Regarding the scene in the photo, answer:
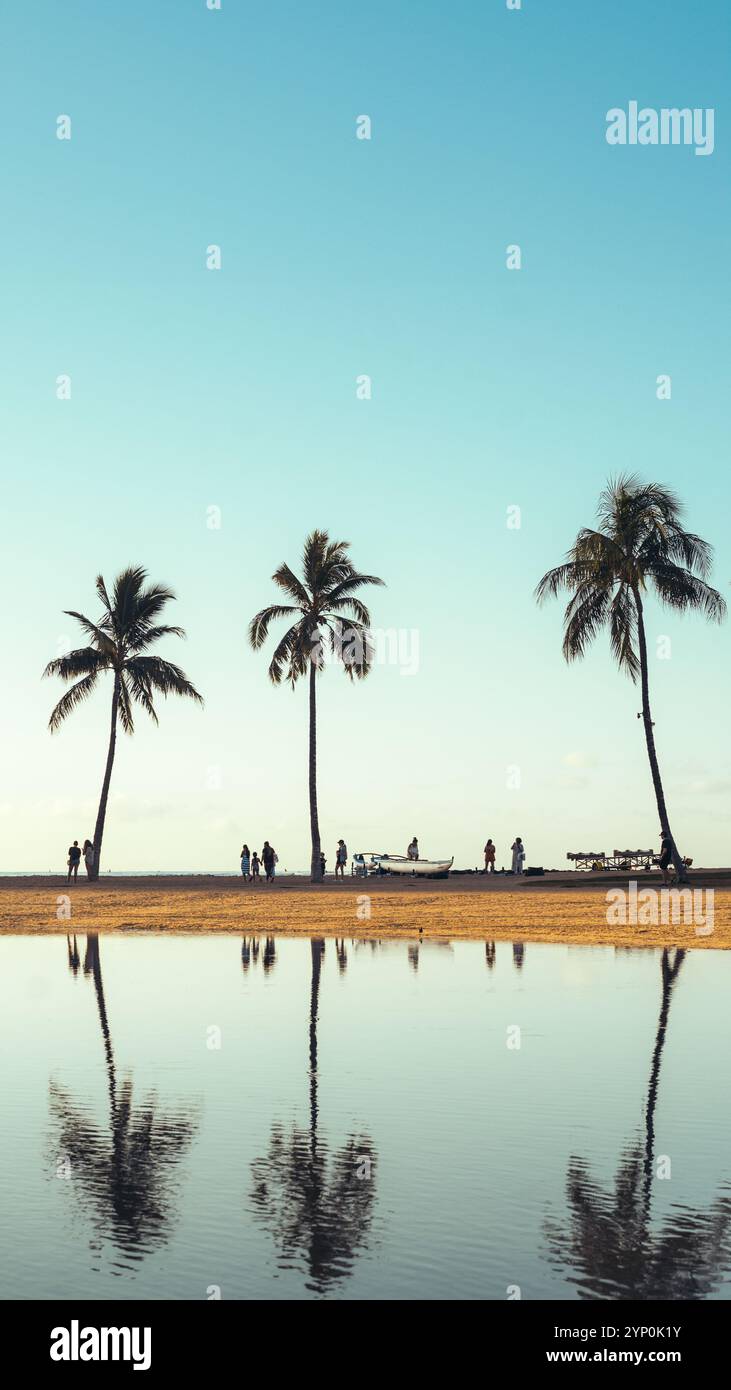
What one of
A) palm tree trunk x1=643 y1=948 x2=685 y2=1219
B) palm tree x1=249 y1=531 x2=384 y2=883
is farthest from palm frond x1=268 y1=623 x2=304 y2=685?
palm tree trunk x1=643 y1=948 x2=685 y2=1219

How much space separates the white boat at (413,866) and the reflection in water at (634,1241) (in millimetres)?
44713

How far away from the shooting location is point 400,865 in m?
57.2

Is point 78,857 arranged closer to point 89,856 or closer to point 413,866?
point 89,856

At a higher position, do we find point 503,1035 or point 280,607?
point 280,607

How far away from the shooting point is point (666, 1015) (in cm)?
1928

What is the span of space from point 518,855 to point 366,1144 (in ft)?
154

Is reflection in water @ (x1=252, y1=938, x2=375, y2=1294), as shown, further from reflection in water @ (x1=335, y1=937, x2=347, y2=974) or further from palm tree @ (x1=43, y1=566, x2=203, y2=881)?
palm tree @ (x1=43, y1=566, x2=203, y2=881)

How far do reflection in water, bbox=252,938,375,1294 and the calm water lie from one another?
0.08 feet

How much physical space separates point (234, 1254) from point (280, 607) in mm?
47436

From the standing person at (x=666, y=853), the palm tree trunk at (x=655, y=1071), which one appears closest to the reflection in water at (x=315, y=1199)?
the palm tree trunk at (x=655, y=1071)

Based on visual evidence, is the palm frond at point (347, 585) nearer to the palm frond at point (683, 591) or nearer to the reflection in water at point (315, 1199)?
the palm frond at point (683, 591)

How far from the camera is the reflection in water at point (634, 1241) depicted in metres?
7.93
